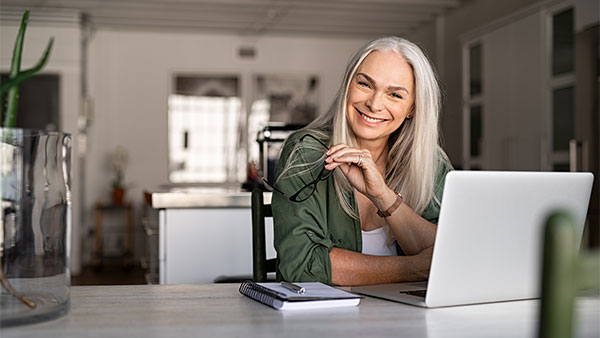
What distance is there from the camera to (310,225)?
1.63 metres

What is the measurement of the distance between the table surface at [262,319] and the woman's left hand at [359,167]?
352mm

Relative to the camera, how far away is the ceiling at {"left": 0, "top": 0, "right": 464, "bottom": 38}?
7.18 metres

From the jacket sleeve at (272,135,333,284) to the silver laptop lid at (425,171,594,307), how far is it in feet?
1.47

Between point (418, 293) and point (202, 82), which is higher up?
point (202, 82)

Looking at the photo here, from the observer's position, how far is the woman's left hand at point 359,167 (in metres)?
1.48

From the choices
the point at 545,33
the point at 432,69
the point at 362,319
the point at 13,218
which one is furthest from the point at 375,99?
the point at 545,33

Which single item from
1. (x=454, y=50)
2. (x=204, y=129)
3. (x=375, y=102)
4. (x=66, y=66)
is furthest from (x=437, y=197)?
(x=204, y=129)

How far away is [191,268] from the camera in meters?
2.89

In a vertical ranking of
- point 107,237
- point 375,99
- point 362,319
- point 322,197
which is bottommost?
point 107,237

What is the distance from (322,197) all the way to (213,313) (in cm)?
67

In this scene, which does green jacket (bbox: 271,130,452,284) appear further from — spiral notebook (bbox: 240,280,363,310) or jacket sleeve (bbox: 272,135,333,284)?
spiral notebook (bbox: 240,280,363,310)

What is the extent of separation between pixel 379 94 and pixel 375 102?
0.02 meters

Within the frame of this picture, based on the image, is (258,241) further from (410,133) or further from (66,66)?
(66,66)

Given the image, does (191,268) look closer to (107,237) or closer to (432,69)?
(432,69)
